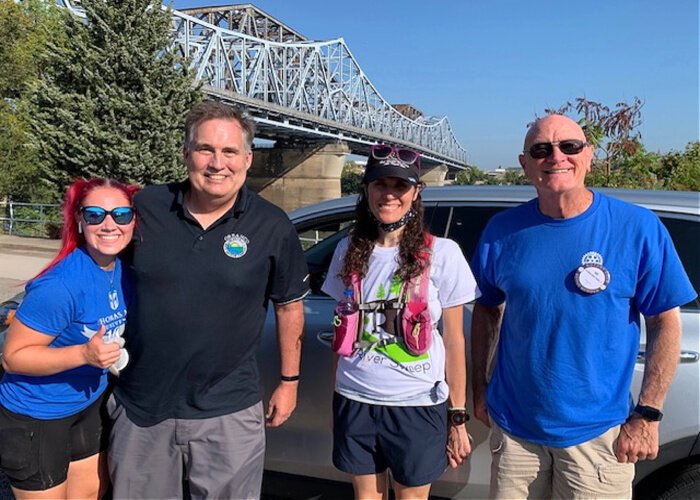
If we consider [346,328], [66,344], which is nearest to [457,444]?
[346,328]

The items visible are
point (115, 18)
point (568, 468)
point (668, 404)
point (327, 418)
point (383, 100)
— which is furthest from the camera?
point (383, 100)

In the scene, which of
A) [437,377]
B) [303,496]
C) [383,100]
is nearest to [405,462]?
[437,377]

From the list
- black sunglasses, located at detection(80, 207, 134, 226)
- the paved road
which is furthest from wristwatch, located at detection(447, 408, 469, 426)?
the paved road

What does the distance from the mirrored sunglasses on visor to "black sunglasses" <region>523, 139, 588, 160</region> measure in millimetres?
404

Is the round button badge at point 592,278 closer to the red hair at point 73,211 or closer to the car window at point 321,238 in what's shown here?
the car window at point 321,238

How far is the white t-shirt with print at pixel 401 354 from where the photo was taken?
189cm

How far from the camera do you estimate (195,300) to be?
5.92ft

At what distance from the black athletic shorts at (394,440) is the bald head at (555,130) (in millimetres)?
960

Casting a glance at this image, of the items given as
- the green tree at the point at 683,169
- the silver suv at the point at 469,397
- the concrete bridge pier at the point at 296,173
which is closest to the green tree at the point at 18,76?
the green tree at the point at 683,169

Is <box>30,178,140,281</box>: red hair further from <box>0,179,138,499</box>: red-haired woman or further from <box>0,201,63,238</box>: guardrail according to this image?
<box>0,201,63,238</box>: guardrail

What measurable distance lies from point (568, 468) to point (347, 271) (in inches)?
37.8

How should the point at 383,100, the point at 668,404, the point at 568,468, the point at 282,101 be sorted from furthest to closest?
the point at 383,100
the point at 282,101
the point at 668,404
the point at 568,468

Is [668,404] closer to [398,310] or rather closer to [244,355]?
[398,310]

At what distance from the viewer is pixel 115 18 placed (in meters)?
17.4
